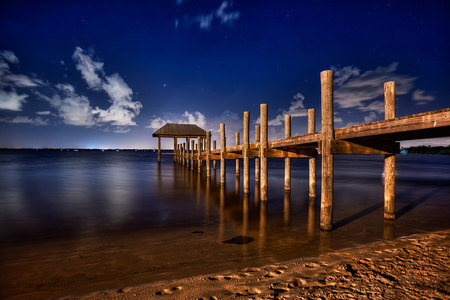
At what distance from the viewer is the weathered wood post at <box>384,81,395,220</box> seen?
5559 millimetres

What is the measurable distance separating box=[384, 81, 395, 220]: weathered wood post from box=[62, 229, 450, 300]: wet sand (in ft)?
7.59

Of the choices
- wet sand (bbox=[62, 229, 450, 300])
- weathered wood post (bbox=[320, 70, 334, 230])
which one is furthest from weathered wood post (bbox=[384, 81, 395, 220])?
wet sand (bbox=[62, 229, 450, 300])

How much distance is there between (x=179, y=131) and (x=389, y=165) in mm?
27856

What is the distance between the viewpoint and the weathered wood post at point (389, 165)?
18.2 ft

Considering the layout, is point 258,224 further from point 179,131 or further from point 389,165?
point 179,131

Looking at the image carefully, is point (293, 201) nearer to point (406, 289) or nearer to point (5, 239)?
point (406, 289)

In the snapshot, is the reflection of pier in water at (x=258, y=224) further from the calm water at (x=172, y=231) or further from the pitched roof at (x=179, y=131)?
the pitched roof at (x=179, y=131)

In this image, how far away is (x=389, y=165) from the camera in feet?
20.1

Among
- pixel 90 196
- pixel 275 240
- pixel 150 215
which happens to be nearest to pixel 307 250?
pixel 275 240

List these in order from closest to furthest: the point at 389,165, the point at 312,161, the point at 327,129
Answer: the point at 327,129
the point at 389,165
the point at 312,161

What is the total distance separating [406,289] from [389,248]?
180 centimetres

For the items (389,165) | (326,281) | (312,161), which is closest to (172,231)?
(326,281)

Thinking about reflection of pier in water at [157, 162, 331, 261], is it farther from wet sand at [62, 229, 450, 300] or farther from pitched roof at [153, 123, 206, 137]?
pitched roof at [153, 123, 206, 137]

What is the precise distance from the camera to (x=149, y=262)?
418cm
